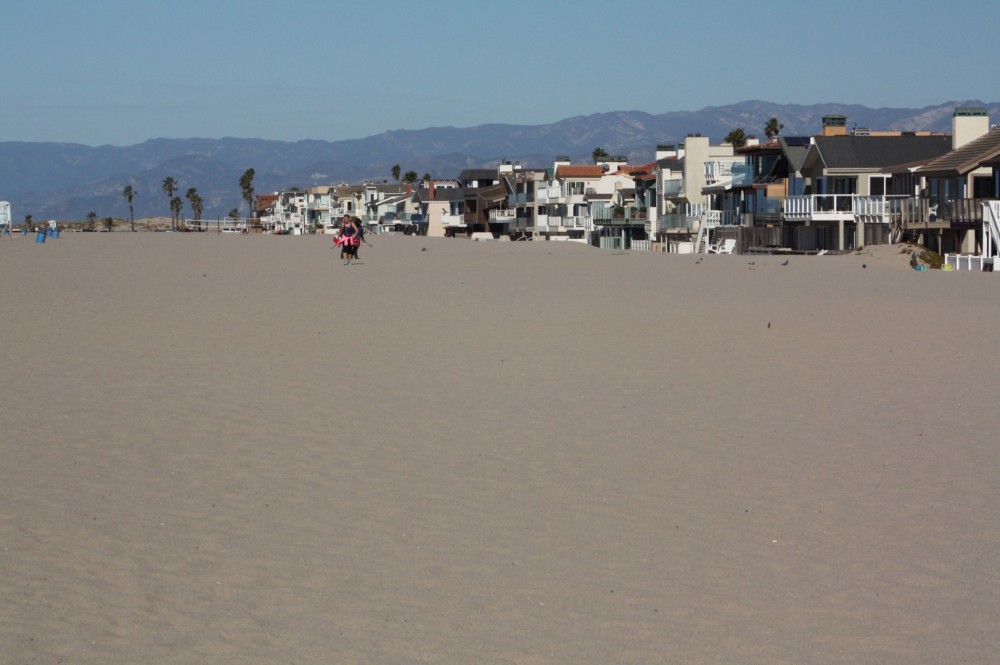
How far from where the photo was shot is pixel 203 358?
50.0 ft

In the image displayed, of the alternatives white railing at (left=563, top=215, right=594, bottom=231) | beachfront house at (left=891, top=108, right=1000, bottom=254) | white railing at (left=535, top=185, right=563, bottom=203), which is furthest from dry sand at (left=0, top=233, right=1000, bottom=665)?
white railing at (left=535, top=185, right=563, bottom=203)

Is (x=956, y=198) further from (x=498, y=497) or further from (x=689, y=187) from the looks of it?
(x=498, y=497)

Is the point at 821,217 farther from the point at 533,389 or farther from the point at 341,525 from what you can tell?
the point at 341,525

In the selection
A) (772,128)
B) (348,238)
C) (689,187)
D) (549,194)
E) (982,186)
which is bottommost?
(348,238)

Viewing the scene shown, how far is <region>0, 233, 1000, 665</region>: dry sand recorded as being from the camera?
5.97 m

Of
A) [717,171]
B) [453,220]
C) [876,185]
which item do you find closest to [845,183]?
[876,185]

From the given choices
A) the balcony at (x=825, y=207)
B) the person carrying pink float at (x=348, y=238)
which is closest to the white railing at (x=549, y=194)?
the balcony at (x=825, y=207)

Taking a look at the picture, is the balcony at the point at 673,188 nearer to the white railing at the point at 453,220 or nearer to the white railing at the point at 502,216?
the white railing at the point at 502,216

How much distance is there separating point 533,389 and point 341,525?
17.7 feet

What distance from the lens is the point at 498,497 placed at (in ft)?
27.7

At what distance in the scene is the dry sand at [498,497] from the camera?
5.97 m

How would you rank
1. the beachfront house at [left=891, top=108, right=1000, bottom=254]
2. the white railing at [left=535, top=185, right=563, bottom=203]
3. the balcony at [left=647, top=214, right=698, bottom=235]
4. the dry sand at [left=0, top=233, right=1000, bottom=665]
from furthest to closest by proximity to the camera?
the white railing at [left=535, top=185, right=563, bottom=203] < the balcony at [left=647, top=214, right=698, bottom=235] < the beachfront house at [left=891, top=108, right=1000, bottom=254] < the dry sand at [left=0, top=233, right=1000, bottom=665]

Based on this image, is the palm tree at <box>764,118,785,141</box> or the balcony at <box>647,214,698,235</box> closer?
the balcony at <box>647,214,698,235</box>

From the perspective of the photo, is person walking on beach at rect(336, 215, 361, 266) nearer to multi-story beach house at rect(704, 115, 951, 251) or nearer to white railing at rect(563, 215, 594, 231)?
multi-story beach house at rect(704, 115, 951, 251)
